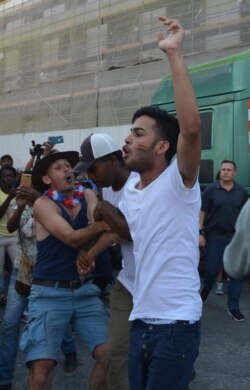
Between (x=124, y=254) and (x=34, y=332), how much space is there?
680 millimetres

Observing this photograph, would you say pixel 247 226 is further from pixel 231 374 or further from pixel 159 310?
pixel 231 374

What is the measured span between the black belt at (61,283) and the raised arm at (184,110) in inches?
49.9

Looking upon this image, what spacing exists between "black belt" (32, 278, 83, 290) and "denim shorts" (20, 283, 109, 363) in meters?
0.02

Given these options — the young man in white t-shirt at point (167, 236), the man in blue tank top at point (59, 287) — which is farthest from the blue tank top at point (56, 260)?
the young man in white t-shirt at point (167, 236)

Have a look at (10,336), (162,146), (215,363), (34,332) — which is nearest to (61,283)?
(34,332)

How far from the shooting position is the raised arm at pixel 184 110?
7.06 feet

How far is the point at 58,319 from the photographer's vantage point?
3172 mm

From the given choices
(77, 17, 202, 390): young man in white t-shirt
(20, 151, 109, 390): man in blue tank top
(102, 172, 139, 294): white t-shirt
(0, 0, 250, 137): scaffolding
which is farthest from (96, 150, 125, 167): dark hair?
(0, 0, 250, 137): scaffolding

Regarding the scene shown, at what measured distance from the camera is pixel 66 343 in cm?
434

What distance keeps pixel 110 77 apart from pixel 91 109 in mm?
984

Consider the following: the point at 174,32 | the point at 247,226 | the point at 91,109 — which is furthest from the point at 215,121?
the point at 91,109

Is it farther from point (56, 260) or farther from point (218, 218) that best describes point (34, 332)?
point (218, 218)

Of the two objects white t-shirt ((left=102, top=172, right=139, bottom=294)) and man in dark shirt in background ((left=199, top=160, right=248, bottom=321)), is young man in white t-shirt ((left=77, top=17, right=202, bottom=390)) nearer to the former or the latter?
white t-shirt ((left=102, top=172, right=139, bottom=294))

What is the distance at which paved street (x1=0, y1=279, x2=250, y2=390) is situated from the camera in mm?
4102
